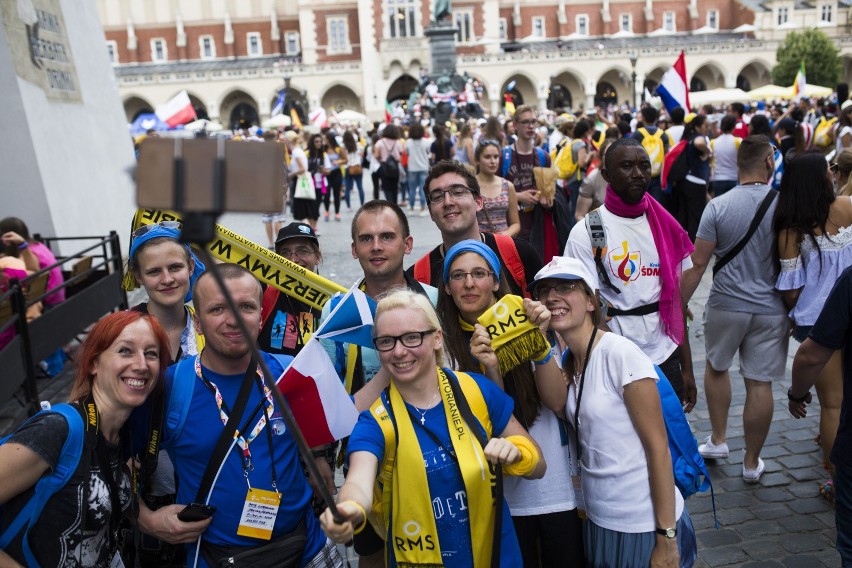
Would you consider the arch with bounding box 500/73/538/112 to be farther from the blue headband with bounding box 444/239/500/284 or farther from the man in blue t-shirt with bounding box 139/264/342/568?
the man in blue t-shirt with bounding box 139/264/342/568

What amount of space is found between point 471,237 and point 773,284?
6.03 ft

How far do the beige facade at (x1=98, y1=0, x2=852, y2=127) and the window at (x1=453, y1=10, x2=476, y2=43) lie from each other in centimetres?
8

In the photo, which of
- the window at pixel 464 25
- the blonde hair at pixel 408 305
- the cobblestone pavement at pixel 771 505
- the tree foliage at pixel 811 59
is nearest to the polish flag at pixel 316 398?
the blonde hair at pixel 408 305

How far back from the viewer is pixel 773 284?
14.7ft

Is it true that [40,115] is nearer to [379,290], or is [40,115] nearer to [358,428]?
[379,290]

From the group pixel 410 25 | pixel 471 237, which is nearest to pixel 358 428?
pixel 471 237

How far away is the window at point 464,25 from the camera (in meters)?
62.0

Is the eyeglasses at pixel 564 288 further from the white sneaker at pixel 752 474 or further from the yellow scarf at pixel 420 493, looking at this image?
the white sneaker at pixel 752 474

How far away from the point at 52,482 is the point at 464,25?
63871 mm

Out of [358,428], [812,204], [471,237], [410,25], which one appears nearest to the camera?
[358,428]

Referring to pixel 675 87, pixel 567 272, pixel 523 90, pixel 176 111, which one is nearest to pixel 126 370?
pixel 567 272

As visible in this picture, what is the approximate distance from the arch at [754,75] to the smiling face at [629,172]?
62327 millimetres

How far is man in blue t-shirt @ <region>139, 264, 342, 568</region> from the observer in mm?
2506

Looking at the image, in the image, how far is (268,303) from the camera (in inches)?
146
